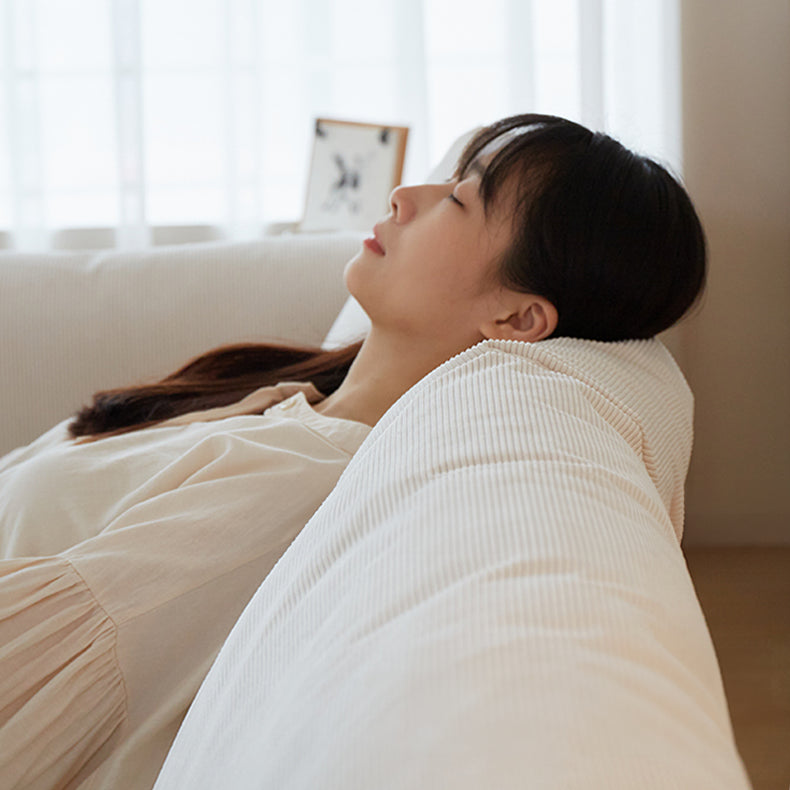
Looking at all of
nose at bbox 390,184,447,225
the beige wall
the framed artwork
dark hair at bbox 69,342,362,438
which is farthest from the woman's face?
the framed artwork

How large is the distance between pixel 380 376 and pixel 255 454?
0.73 ft

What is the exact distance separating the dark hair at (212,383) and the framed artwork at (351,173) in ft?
3.31

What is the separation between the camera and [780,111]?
69.0 inches

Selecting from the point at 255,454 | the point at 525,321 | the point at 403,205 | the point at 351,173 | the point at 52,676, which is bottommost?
the point at 52,676

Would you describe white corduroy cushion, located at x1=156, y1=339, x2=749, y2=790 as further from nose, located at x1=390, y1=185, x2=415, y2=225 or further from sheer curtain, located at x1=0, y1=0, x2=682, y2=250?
sheer curtain, located at x1=0, y1=0, x2=682, y2=250

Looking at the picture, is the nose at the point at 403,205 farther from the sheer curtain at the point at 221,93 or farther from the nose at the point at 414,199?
the sheer curtain at the point at 221,93

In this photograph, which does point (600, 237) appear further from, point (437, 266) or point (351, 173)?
point (351, 173)

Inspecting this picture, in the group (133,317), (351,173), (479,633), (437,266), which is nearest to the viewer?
(479,633)

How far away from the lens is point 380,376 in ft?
3.56

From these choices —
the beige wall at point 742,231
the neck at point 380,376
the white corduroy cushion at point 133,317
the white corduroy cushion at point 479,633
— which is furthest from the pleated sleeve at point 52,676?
the beige wall at point 742,231

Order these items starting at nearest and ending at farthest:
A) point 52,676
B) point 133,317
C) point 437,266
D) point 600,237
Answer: point 52,676
point 600,237
point 437,266
point 133,317

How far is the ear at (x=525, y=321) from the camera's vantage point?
928 mm

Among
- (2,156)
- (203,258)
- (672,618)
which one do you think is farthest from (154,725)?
(2,156)

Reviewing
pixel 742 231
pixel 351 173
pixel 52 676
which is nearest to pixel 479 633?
pixel 52 676
